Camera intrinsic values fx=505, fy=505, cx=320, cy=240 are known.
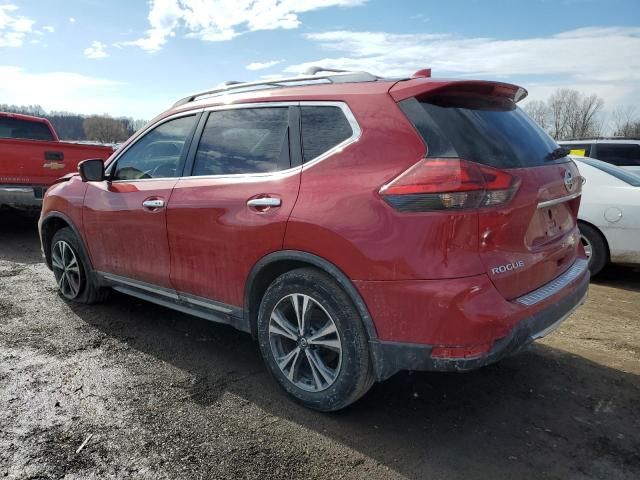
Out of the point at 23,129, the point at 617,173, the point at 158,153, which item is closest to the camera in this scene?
the point at 158,153

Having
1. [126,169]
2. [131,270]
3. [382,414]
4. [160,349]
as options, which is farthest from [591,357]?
[126,169]

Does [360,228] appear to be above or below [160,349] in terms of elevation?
above

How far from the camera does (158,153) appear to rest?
397 centimetres

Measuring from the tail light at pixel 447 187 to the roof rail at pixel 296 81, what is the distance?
76cm

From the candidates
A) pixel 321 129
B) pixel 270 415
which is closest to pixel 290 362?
pixel 270 415

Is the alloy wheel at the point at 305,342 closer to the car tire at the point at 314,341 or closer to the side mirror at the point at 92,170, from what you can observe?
the car tire at the point at 314,341

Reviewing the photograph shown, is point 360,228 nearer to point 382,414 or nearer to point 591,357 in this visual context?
point 382,414

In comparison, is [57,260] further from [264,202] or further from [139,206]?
[264,202]

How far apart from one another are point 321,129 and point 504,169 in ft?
3.42

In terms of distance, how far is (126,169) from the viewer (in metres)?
4.21

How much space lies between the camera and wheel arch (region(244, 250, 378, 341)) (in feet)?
8.67

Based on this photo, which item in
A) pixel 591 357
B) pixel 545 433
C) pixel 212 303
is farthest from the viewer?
pixel 591 357

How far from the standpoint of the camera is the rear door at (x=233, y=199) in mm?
2979

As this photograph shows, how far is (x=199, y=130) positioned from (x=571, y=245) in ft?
8.64
